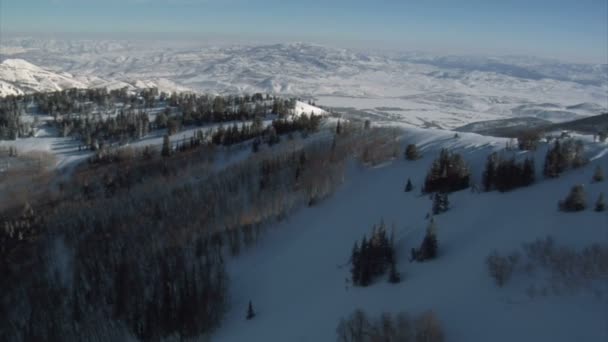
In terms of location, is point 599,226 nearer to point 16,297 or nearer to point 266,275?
point 266,275

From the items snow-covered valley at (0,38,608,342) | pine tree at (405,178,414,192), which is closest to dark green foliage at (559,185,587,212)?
snow-covered valley at (0,38,608,342)

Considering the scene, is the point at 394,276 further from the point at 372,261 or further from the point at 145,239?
the point at 145,239

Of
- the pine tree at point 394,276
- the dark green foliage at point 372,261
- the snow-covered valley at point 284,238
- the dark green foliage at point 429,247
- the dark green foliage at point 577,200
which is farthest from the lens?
the dark green foliage at point 372,261

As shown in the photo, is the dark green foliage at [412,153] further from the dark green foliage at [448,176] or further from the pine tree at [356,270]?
the pine tree at [356,270]

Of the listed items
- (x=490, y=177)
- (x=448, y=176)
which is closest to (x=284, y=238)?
(x=448, y=176)

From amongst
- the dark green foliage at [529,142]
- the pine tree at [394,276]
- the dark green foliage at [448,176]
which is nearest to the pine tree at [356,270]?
the pine tree at [394,276]

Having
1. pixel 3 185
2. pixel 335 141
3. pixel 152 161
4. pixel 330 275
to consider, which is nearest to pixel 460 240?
pixel 330 275

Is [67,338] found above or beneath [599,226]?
beneath
